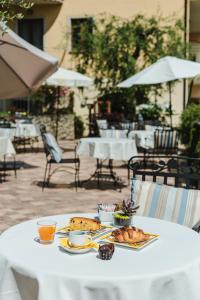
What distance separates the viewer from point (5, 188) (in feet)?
30.3

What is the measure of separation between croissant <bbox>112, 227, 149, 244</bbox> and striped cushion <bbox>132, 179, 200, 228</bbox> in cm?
83

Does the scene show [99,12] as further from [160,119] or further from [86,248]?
[86,248]

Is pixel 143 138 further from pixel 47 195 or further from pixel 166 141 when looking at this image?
pixel 47 195

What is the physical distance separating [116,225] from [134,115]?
14958 millimetres

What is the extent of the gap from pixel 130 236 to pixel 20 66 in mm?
3871

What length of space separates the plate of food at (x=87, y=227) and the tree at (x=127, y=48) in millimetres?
14756

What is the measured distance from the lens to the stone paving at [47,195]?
24.2 feet

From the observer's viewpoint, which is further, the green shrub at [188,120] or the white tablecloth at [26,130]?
the white tablecloth at [26,130]

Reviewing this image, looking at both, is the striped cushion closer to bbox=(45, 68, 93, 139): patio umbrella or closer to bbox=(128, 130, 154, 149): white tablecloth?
bbox=(128, 130, 154, 149): white tablecloth

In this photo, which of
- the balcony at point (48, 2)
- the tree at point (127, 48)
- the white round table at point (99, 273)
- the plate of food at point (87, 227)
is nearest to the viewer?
the white round table at point (99, 273)

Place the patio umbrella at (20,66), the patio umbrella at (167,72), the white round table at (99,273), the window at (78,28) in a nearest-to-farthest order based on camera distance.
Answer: the white round table at (99,273)
the patio umbrella at (20,66)
the patio umbrella at (167,72)
the window at (78,28)

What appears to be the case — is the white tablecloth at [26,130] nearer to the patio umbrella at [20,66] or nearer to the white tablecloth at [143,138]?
the white tablecloth at [143,138]

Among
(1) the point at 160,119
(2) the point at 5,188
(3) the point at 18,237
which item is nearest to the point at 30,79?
(2) the point at 5,188

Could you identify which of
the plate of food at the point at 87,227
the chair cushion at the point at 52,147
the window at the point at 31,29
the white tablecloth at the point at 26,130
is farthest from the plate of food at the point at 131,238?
the window at the point at 31,29
